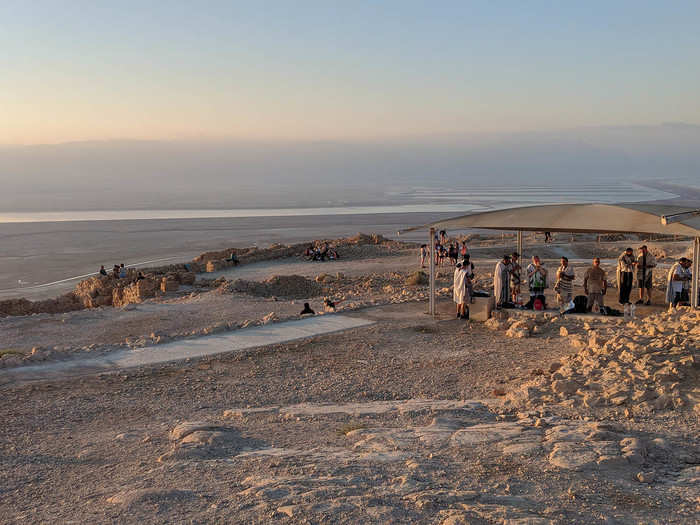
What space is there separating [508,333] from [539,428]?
552 cm

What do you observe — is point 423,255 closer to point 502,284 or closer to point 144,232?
point 502,284

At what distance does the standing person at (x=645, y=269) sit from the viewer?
1389 centimetres

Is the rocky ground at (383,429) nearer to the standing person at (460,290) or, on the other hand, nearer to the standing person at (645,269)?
the standing person at (460,290)

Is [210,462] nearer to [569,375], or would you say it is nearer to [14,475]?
[14,475]

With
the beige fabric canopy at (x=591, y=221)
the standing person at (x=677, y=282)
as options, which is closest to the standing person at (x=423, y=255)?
the beige fabric canopy at (x=591, y=221)

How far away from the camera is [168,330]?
14672 mm

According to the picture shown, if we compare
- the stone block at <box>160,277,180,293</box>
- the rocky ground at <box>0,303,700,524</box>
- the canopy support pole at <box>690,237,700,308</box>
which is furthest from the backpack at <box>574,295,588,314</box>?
the stone block at <box>160,277,180,293</box>

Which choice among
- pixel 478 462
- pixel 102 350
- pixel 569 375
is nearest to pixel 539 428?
pixel 478 462

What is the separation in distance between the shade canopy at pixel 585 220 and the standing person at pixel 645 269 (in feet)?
2.85

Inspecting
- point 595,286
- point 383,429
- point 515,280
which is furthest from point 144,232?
point 383,429

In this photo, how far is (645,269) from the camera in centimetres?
1420

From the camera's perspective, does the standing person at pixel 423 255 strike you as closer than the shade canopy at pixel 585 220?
No

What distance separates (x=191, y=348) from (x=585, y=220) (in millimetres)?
8262

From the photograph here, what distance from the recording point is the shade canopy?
41.6 feet
